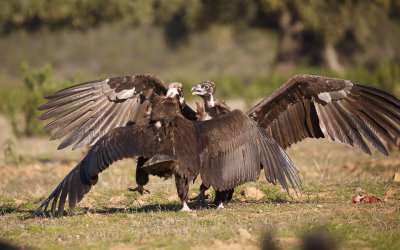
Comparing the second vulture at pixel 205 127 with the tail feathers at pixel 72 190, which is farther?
the second vulture at pixel 205 127

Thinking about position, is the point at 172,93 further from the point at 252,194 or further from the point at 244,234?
the point at 244,234

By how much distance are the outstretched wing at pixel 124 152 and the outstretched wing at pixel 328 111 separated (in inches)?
52.2

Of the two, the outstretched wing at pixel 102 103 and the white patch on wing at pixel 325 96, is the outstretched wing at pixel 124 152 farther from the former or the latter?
the white patch on wing at pixel 325 96

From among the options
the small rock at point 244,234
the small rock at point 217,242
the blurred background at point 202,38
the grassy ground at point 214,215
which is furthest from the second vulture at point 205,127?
the blurred background at point 202,38

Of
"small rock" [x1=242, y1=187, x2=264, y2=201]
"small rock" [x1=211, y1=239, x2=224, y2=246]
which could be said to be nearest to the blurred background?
"small rock" [x1=242, y1=187, x2=264, y2=201]

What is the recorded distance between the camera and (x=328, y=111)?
26.7ft

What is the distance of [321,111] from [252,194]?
5.12 feet

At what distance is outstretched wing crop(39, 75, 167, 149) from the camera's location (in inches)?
314

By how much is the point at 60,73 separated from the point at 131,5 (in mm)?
5316

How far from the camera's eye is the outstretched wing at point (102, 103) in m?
7.96

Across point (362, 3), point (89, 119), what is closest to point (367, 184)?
point (89, 119)

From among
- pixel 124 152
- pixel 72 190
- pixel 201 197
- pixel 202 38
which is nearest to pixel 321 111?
pixel 201 197

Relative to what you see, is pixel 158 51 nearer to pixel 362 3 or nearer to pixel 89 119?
pixel 362 3

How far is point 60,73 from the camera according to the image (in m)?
29.5
